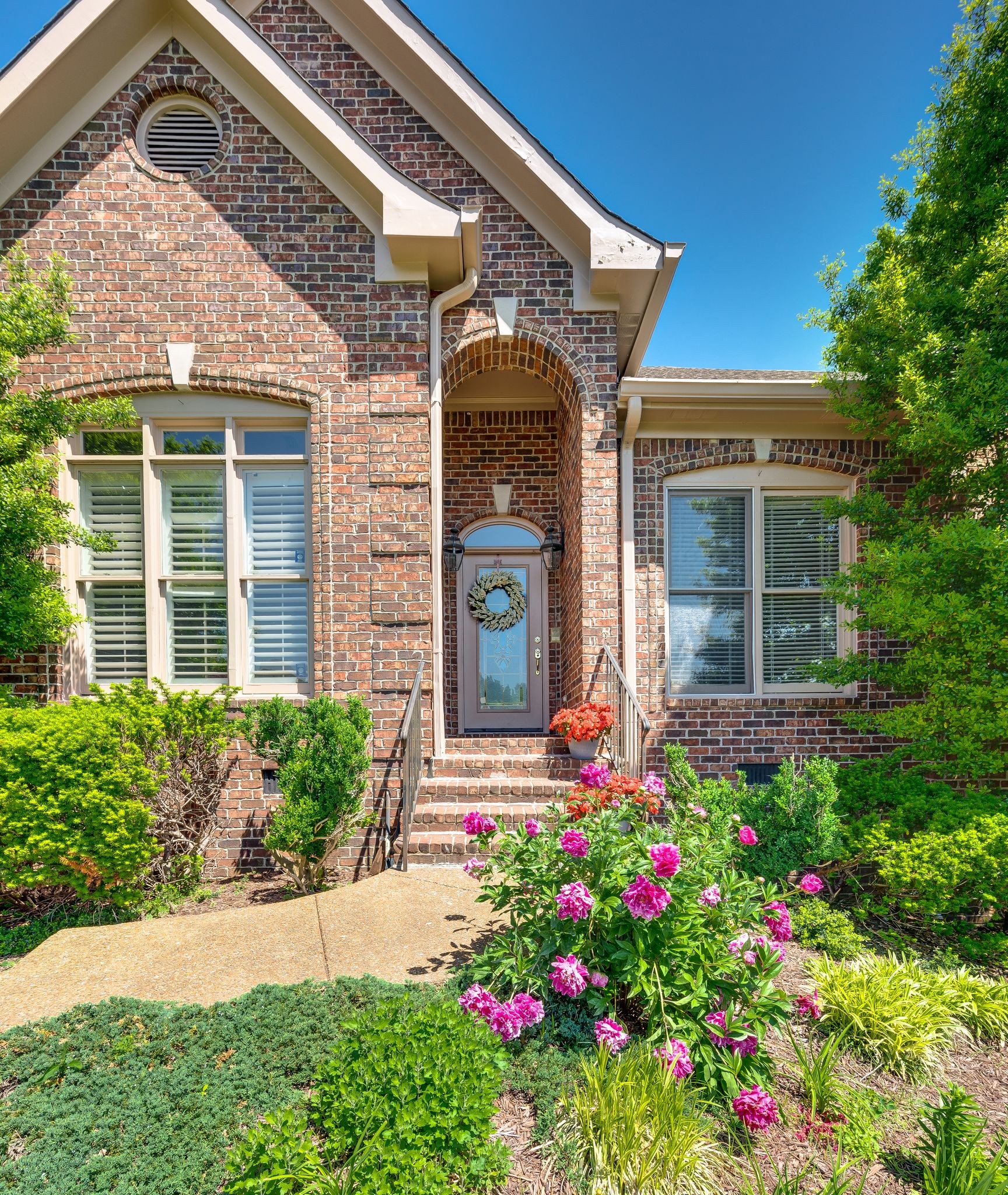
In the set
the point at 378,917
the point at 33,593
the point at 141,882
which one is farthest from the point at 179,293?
the point at 378,917

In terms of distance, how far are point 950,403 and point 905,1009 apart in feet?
14.5

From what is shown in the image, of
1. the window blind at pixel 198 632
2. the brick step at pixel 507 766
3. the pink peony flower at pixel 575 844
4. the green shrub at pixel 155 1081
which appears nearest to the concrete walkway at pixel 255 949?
the green shrub at pixel 155 1081

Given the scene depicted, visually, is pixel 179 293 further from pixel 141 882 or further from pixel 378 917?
pixel 378 917

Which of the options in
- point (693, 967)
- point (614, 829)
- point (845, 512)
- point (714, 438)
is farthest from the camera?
point (714, 438)

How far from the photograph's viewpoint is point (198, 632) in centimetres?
586

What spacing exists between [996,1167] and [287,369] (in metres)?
6.36

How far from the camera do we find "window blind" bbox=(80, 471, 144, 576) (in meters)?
5.84

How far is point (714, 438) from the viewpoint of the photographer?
22.9ft

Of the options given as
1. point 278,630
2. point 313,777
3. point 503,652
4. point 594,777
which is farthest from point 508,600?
point 594,777

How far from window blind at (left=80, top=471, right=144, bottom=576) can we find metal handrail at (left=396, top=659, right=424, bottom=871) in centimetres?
282

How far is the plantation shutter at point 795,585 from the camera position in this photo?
280 inches

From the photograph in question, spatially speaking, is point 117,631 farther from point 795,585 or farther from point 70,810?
point 795,585

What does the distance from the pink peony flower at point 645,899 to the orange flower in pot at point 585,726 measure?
117 inches

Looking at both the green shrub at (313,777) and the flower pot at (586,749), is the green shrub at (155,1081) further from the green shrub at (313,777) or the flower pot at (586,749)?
the flower pot at (586,749)
